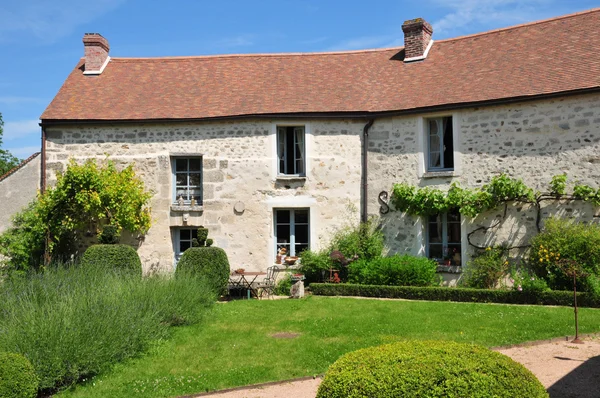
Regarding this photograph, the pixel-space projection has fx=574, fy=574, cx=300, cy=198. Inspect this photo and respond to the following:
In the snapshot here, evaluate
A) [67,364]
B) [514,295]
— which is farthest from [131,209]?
[514,295]

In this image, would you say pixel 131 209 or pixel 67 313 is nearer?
pixel 67 313

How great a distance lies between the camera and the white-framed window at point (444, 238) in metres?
13.1

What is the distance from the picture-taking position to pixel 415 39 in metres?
15.3

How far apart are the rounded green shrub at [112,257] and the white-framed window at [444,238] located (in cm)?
667

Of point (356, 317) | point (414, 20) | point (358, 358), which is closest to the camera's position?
point (358, 358)

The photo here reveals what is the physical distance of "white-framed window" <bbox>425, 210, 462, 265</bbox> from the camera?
1315 cm

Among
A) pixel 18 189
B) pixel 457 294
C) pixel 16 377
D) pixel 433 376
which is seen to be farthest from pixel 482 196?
pixel 18 189

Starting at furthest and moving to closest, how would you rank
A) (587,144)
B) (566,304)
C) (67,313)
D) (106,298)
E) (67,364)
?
(587,144)
(566,304)
(106,298)
(67,313)
(67,364)

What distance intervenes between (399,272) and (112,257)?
6.22 metres

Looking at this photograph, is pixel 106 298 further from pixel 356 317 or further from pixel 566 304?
pixel 566 304

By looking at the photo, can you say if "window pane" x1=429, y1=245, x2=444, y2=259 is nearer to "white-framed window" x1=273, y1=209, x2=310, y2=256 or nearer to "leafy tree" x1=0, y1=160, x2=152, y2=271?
"white-framed window" x1=273, y1=209, x2=310, y2=256

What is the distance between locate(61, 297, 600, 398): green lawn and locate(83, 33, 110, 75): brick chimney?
8.56 metres

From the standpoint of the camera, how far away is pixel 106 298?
8.09 m

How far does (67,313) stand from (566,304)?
27.3 feet
